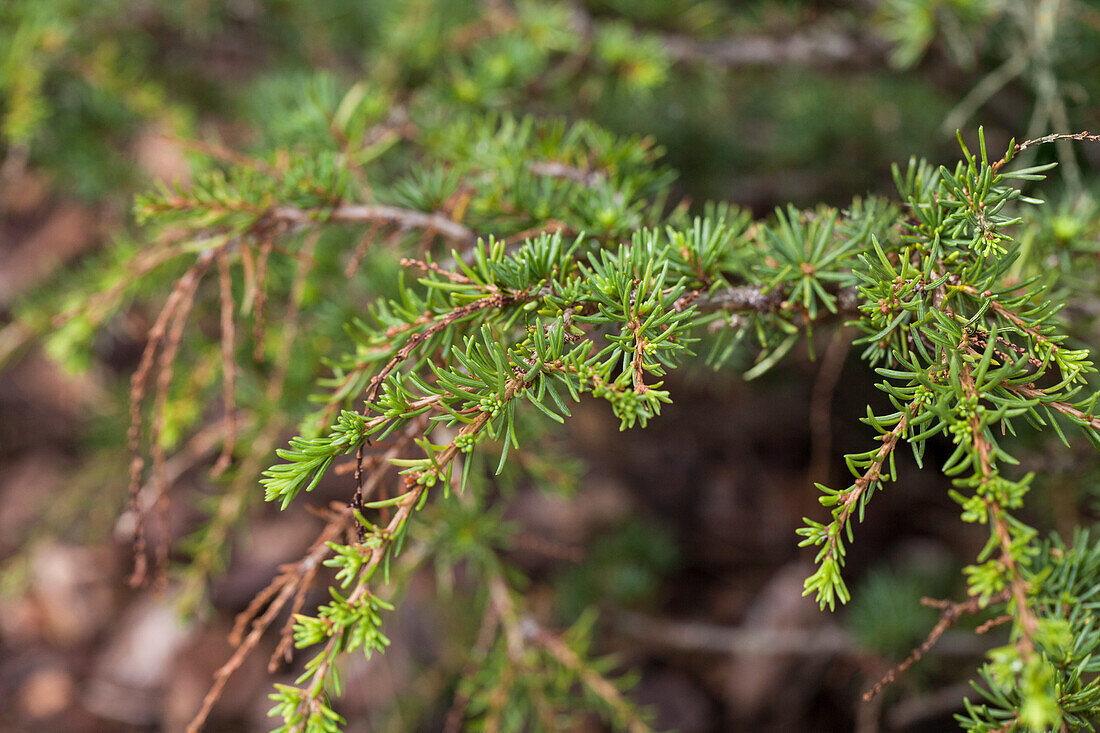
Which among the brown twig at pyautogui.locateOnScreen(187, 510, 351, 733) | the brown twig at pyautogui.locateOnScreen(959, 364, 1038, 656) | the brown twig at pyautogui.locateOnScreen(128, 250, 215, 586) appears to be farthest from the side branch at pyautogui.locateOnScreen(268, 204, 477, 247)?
the brown twig at pyautogui.locateOnScreen(959, 364, 1038, 656)

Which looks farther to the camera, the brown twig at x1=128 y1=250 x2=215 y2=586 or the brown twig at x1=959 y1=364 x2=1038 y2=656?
the brown twig at x1=128 y1=250 x2=215 y2=586

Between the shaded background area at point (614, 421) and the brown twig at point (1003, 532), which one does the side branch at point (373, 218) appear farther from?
the brown twig at point (1003, 532)

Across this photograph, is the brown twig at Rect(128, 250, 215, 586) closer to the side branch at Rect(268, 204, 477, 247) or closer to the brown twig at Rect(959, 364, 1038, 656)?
Result: the side branch at Rect(268, 204, 477, 247)

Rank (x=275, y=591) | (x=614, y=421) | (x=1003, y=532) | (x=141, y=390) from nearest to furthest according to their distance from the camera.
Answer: (x=1003, y=532) → (x=275, y=591) → (x=141, y=390) → (x=614, y=421)

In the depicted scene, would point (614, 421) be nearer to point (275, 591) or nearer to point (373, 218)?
point (373, 218)

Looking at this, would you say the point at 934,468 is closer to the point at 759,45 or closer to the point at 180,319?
the point at 759,45

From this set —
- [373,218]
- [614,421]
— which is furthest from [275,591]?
[614,421]

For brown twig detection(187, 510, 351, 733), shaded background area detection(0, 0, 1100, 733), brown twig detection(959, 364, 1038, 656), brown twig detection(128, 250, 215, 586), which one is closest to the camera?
brown twig detection(959, 364, 1038, 656)

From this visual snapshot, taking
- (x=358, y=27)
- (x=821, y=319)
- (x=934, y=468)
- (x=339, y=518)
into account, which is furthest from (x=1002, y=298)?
(x=358, y=27)
